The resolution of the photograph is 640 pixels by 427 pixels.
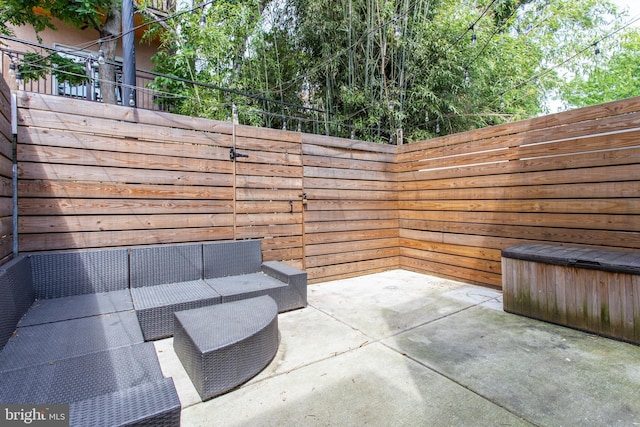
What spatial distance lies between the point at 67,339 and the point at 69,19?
573 cm

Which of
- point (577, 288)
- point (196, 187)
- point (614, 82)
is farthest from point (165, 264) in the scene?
point (614, 82)

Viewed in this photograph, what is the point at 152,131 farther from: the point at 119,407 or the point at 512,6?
the point at 512,6

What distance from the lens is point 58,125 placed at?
2506mm

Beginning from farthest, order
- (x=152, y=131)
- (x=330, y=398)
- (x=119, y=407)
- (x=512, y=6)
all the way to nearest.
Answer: (x=512, y=6), (x=152, y=131), (x=330, y=398), (x=119, y=407)

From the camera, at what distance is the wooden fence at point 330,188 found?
2.55m

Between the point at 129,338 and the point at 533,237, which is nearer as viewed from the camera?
the point at 129,338

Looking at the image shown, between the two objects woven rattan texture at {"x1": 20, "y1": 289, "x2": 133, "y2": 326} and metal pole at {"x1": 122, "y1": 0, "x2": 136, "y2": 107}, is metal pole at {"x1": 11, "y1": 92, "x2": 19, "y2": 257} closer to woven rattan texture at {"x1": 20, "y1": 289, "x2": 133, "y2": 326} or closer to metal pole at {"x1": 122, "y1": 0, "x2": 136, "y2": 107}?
woven rattan texture at {"x1": 20, "y1": 289, "x2": 133, "y2": 326}

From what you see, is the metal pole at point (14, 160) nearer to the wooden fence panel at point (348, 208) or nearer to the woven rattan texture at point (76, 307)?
the woven rattan texture at point (76, 307)

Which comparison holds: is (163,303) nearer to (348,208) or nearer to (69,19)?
(348,208)

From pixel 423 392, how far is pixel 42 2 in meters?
7.12

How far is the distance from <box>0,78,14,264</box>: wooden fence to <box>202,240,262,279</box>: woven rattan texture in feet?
4.34

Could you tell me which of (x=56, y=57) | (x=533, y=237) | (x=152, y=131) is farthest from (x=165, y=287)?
(x=56, y=57)

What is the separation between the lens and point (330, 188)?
13.2ft

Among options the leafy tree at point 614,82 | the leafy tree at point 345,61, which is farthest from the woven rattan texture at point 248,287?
the leafy tree at point 614,82
